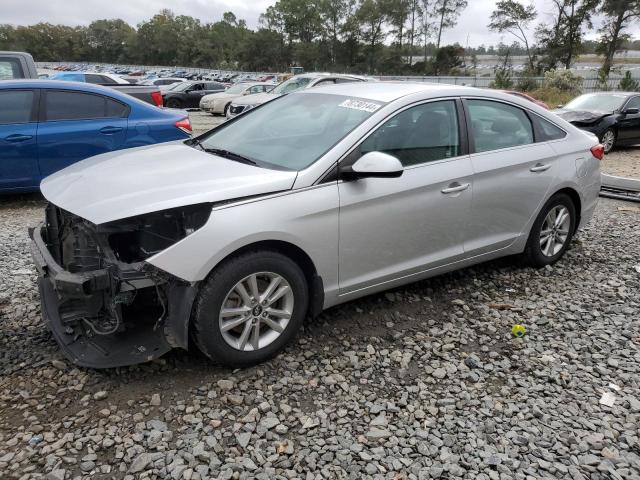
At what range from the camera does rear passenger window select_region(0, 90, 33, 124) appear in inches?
244

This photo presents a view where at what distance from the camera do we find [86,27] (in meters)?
125

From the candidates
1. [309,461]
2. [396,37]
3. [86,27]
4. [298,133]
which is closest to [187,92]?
[298,133]

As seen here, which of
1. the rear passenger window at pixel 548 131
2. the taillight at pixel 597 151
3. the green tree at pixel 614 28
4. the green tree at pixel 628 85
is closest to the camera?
the rear passenger window at pixel 548 131

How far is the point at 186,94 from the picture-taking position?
77.9ft

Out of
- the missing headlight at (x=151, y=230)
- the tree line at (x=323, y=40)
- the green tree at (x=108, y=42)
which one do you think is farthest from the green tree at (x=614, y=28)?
the green tree at (x=108, y=42)

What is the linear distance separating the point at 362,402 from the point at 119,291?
4.66 feet

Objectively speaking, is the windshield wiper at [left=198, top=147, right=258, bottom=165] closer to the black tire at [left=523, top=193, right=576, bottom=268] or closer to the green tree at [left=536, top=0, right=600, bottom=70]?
the black tire at [left=523, top=193, right=576, bottom=268]

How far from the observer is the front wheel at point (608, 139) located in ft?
40.0

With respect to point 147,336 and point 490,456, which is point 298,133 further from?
point 490,456

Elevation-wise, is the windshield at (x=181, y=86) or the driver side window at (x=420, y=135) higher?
the driver side window at (x=420, y=135)

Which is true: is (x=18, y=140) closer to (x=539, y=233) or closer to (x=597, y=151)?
(x=539, y=233)

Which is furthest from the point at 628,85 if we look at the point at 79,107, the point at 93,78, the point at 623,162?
the point at 79,107

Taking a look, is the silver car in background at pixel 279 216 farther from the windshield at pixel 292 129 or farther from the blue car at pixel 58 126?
the blue car at pixel 58 126

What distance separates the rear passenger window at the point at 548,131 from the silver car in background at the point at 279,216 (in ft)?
0.42
